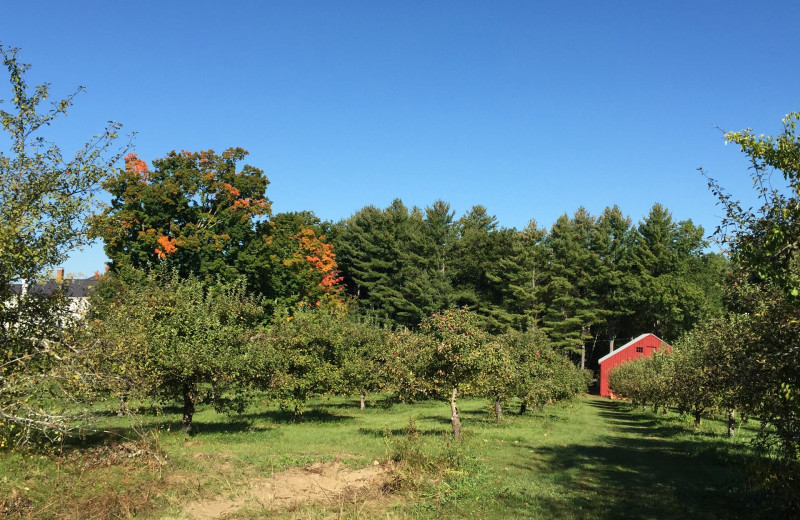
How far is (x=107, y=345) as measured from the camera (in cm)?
1341

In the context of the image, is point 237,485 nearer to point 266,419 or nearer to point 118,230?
point 118,230

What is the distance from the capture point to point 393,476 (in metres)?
14.4

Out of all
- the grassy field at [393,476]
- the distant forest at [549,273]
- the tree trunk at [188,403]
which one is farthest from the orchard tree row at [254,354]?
the distant forest at [549,273]

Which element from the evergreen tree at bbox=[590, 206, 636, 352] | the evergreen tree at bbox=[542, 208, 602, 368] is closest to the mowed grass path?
the evergreen tree at bbox=[542, 208, 602, 368]

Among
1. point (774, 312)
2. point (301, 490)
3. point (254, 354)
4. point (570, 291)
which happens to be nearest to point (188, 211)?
point (254, 354)

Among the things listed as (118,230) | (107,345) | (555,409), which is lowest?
(555,409)

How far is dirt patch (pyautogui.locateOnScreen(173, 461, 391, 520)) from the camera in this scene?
40.1ft

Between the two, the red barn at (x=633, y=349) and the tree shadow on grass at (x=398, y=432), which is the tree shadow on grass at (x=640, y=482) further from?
the red barn at (x=633, y=349)

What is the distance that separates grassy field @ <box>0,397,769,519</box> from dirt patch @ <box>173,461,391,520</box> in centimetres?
7

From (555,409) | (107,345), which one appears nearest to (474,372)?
(107,345)

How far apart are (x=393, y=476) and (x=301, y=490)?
242 cm

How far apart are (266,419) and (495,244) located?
5824cm

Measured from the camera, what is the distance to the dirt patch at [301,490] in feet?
40.1

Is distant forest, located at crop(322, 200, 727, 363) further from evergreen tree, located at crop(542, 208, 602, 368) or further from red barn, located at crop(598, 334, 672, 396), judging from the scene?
red barn, located at crop(598, 334, 672, 396)
